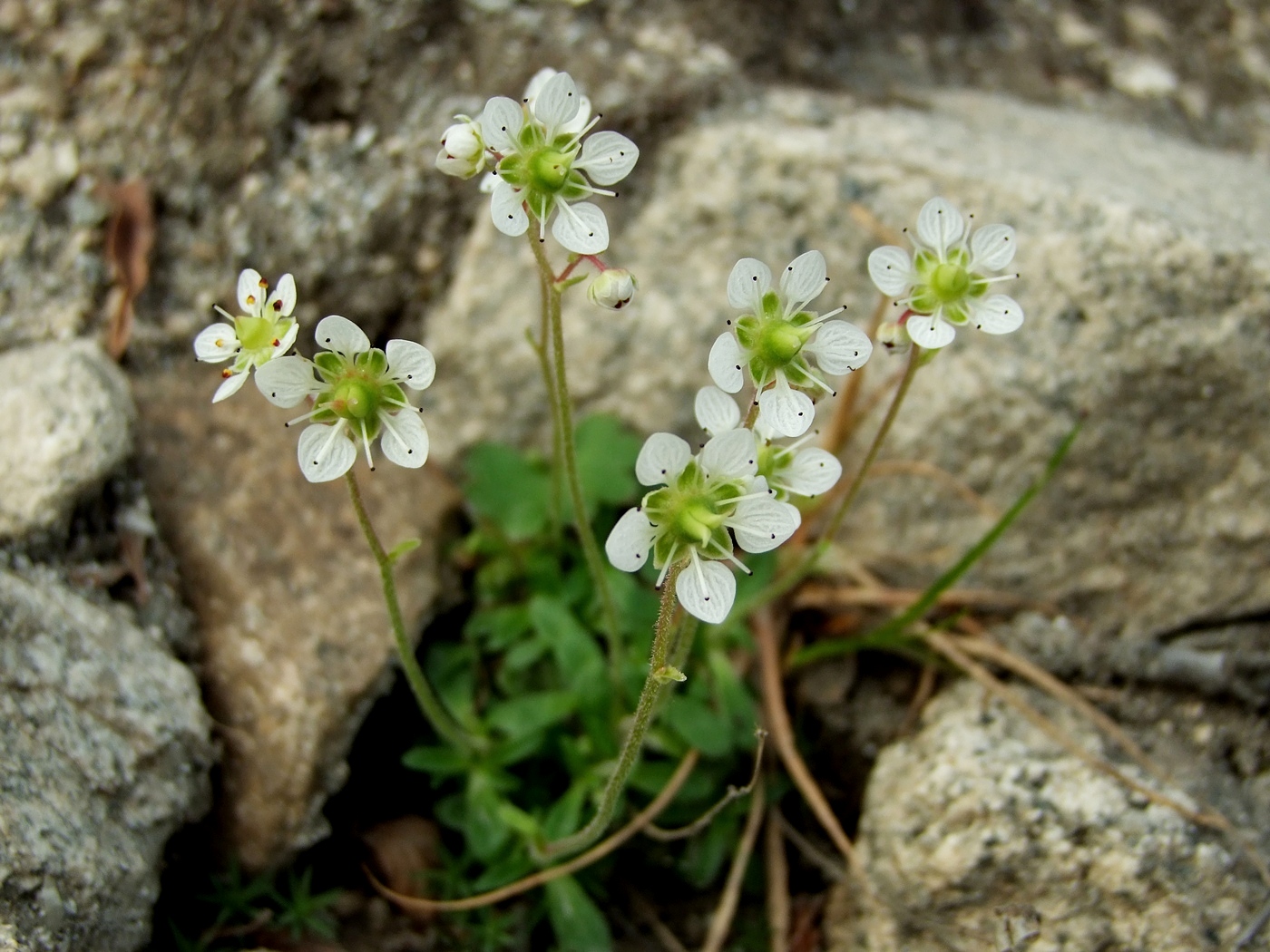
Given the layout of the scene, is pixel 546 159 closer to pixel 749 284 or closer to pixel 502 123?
pixel 502 123

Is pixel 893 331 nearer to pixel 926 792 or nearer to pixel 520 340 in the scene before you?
pixel 926 792

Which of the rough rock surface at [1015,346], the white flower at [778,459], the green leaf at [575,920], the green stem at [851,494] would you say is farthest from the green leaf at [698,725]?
the white flower at [778,459]

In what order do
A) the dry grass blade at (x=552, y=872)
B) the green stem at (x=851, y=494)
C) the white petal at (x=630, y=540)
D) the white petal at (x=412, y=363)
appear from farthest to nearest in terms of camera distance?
the dry grass blade at (x=552, y=872), the green stem at (x=851, y=494), the white petal at (x=412, y=363), the white petal at (x=630, y=540)

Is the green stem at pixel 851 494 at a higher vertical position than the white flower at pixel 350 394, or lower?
lower

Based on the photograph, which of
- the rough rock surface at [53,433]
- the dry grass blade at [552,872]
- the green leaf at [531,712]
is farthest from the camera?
the green leaf at [531,712]

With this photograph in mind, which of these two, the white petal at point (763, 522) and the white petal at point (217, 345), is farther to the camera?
the white petal at point (217, 345)

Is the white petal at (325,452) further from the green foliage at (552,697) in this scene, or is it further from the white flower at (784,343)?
the green foliage at (552,697)
